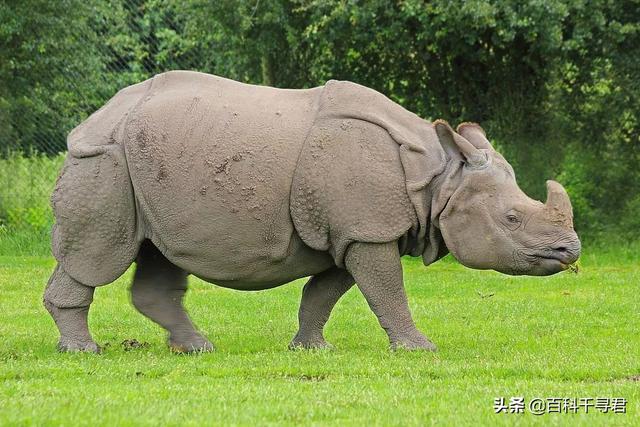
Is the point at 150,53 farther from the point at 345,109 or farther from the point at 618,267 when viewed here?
the point at 345,109

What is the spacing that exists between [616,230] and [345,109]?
10.3 metres

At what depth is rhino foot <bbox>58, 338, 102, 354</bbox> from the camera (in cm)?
1066

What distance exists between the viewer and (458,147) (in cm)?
1053

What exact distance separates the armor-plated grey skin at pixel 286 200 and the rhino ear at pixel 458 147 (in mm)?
11

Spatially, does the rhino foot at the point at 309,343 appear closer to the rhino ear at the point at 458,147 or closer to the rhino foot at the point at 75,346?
the rhino foot at the point at 75,346

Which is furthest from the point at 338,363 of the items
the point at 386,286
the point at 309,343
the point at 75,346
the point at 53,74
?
the point at 53,74

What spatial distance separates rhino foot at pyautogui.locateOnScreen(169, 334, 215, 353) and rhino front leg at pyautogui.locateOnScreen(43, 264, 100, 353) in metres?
0.65

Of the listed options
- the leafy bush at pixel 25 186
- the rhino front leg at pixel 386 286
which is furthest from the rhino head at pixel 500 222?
the leafy bush at pixel 25 186

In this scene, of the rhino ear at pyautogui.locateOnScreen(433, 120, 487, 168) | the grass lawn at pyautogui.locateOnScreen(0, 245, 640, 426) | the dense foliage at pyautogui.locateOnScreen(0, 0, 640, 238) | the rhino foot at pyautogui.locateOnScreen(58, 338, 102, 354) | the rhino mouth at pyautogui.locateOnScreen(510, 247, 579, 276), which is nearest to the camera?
the grass lawn at pyautogui.locateOnScreen(0, 245, 640, 426)

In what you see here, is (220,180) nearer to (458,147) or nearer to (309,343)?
(309,343)

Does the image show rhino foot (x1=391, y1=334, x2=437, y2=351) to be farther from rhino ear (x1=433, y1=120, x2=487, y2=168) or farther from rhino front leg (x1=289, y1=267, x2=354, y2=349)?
rhino ear (x1=433, y1=120, x2=487, y2=168)

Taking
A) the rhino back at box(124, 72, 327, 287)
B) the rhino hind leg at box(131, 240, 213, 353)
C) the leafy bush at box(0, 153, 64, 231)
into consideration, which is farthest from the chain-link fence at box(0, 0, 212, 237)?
the rhino back at box(124, 72, 327, 287)

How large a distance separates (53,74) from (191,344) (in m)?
10.8

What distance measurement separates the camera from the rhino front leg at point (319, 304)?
1109 centimetres
